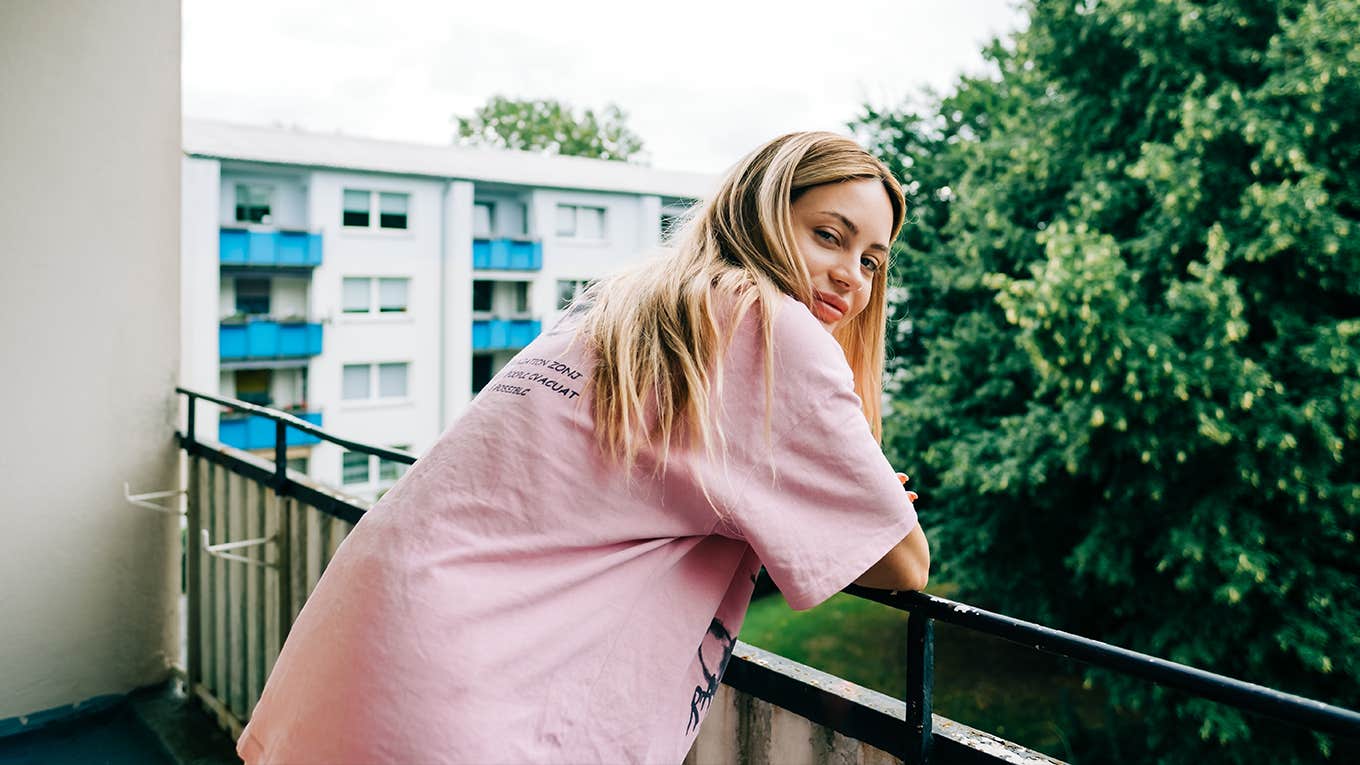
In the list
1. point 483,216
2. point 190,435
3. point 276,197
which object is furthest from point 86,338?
point 483,216

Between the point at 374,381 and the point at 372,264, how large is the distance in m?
2.60

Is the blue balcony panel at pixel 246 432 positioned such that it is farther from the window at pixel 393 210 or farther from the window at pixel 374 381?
the window at pixel 393 210

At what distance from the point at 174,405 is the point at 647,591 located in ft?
7.43

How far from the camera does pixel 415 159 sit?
19.9 meters

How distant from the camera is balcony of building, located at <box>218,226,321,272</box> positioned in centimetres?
1845

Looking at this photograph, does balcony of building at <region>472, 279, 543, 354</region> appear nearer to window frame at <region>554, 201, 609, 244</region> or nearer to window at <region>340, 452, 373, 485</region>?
window frame at <region>554, 201, 609, 244</region>

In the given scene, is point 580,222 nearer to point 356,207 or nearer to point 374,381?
point 356,207

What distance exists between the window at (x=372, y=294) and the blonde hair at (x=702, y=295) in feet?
67.3

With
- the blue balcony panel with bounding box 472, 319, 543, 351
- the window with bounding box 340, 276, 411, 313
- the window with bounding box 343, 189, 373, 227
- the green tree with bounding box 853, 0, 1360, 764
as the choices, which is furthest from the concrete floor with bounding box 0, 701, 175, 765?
the blue balcony panel with bounding box 472, 319, 543, 351

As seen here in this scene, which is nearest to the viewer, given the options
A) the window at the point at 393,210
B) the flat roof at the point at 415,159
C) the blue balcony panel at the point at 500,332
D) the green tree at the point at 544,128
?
the flat roof at the point at 415,159

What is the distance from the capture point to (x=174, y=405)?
2.64 metres

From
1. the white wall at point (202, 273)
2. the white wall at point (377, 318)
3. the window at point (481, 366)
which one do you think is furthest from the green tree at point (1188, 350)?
the window at point (481, 366)

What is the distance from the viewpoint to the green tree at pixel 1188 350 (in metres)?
6.34

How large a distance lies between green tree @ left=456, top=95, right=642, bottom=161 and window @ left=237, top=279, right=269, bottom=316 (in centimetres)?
1163
